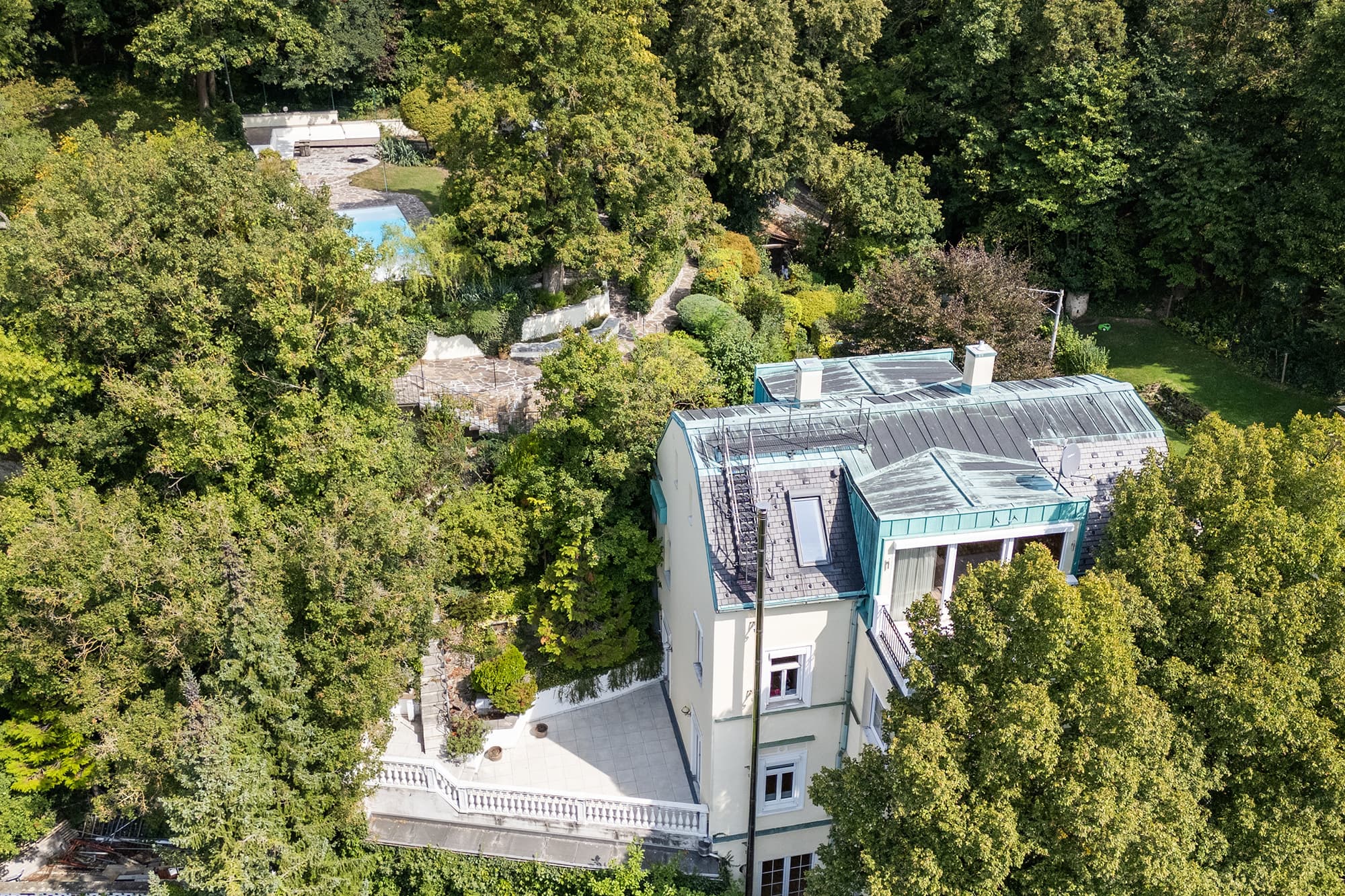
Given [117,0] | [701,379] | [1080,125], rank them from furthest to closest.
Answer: [117,0]
[1080,125]
[701,379]

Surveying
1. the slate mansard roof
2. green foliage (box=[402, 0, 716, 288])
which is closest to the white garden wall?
green foliage (box=[402, 0, 716, 288])

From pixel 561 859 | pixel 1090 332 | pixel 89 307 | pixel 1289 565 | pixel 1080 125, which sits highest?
pixel 1080 125

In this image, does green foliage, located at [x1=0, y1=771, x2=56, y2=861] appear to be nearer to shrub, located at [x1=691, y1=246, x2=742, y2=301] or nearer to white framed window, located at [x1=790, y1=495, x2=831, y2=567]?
white framed window, located at [x1=790, y1=495, x2=831, y2=567]

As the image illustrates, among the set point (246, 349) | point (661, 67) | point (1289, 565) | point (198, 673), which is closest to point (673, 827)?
point (198, 673)

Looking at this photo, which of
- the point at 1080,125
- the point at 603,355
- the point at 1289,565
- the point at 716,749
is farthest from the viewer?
the point at 1080,125

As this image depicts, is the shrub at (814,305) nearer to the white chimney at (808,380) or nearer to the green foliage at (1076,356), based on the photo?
the green foliage at (1076,356)

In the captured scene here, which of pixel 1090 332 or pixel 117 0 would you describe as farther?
pixel 117 0

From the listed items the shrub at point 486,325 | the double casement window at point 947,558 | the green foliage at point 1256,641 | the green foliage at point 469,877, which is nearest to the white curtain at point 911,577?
the double casement window at point 947,558

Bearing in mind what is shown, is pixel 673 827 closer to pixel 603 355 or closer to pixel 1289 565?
pixel 603 355
